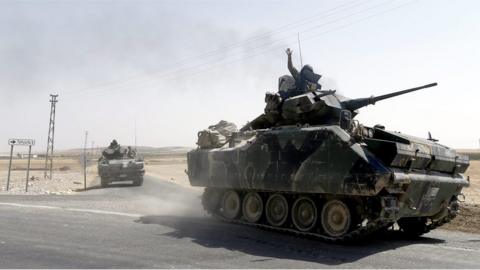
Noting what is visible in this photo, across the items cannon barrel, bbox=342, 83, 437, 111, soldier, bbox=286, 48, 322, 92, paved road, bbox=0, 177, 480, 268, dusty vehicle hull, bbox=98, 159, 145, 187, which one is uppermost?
soldier, bbox=286, 48, 322, 92

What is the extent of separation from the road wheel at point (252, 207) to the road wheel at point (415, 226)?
143 inches

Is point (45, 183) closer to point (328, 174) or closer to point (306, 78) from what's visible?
point (306, 78)

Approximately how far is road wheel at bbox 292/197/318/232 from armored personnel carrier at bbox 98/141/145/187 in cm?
1923

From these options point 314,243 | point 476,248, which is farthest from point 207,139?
point 476,248

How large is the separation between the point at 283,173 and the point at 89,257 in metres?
4.98

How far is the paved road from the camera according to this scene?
8734mm

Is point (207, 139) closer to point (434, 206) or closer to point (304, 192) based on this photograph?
point (304, 192)

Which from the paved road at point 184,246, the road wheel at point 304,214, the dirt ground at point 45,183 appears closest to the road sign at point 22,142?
the dirt ground at point 45,183

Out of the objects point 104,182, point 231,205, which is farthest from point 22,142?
point 231,205

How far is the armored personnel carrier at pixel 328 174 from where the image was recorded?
10.6 meters

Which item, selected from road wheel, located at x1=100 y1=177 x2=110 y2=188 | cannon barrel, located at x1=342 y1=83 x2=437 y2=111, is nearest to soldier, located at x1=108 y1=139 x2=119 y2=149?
road wheel, located at x1=100 y1=177 x2=110 y2=188

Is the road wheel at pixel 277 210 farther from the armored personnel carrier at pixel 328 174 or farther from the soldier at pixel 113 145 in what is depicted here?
the soldier at pixel 113 145

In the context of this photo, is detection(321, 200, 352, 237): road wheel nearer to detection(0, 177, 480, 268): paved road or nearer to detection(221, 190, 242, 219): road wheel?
detection(0, 177, 480, 268): paved road

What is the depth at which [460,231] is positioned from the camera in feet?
44.9
